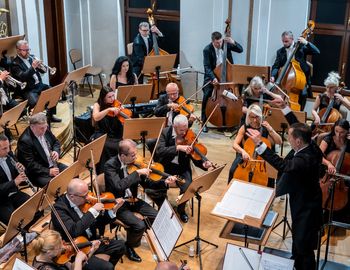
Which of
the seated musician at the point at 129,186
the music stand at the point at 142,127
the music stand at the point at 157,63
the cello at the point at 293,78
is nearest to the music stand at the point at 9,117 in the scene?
the music stand at the point at 142,127

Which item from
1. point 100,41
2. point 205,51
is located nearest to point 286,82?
point 205,51

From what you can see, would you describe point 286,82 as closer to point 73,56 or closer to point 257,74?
point 257,74

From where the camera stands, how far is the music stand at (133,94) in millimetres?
6555

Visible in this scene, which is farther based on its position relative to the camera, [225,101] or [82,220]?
[225,101]

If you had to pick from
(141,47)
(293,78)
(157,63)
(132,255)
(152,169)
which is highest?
(141,47)

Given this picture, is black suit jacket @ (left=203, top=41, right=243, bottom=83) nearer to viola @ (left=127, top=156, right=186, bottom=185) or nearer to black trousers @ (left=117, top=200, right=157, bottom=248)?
viola @ (left=127, top=156, right=186, bottom=185)

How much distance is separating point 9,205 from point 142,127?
1.62 m

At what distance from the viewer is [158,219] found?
4.00 meters

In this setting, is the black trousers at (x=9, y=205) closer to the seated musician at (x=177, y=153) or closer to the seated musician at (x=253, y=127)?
the seated musician at (x=177, y=153)

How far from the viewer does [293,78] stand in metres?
7.11

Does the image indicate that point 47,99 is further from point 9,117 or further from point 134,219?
point 134,219

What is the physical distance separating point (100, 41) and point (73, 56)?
665 mm

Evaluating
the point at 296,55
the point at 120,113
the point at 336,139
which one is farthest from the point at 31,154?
the point at 296,55

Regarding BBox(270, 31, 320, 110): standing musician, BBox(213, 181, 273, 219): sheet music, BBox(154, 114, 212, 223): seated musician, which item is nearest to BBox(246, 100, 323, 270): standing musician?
BBox(213, 181, 273, 219): sheet music
